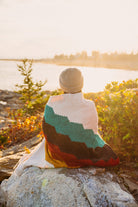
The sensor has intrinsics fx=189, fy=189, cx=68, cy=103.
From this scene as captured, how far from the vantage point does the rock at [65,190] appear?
232 centimetres

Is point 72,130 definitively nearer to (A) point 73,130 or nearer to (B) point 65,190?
(A) point 73,130

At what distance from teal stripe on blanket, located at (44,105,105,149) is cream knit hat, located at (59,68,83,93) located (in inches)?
16.1

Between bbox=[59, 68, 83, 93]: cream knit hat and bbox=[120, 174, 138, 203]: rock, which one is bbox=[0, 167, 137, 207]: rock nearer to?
bbox=[120, 174, 138, 203]: rock

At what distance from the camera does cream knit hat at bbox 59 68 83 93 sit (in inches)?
95.9

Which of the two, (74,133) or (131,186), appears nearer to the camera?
(74,133)

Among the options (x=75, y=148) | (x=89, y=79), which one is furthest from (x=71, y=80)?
(x=89, y=79)

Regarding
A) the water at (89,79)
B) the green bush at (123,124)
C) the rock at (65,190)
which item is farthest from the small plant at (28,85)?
the rock at (65,190)

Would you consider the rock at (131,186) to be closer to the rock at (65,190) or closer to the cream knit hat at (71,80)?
the rock at (65,190)

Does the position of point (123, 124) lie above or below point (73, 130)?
below

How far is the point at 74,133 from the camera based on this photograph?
2598 millimetres

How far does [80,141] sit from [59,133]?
0.31 meters

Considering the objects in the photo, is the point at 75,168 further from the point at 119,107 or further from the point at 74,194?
the point at 119,107

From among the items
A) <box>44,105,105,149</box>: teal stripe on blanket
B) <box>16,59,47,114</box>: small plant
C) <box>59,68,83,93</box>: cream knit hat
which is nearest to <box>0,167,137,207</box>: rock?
<box>44,105,105,149</box>: teal stripe on blanket

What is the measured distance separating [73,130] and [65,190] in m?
0.77
